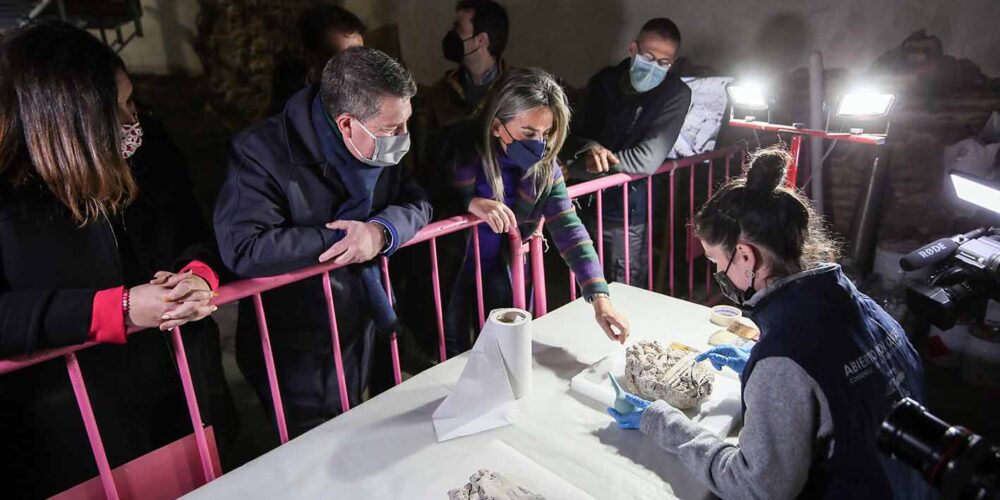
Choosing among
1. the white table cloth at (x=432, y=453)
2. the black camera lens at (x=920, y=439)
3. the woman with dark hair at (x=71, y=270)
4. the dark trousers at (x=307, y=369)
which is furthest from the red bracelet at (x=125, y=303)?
the black camera lens at (x=920, y=439)

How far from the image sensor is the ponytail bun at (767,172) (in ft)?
4.47

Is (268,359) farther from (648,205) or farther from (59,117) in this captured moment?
(648,205)

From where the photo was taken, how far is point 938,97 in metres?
3.30

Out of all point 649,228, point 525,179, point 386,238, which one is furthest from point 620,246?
point 386,238

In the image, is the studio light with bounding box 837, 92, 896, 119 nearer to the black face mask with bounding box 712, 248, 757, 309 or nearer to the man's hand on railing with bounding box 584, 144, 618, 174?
the man's hand on railing with bounding box 584, 144, 618, 174

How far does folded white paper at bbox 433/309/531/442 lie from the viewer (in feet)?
4.98

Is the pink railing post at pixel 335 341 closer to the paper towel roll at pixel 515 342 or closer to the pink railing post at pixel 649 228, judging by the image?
the paper towel roll at pixel 515 342

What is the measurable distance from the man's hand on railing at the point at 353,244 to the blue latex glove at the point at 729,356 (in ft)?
3.23

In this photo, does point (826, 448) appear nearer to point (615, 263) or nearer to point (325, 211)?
point (325, 211)

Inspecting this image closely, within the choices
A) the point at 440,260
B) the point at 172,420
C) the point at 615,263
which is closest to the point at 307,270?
the point at 172,420

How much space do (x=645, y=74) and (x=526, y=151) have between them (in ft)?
4.19

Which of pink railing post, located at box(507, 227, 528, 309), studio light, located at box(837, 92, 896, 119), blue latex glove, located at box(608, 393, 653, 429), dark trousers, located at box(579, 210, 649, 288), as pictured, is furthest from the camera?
dark trousers, located at box(579, 210, 649, 288)

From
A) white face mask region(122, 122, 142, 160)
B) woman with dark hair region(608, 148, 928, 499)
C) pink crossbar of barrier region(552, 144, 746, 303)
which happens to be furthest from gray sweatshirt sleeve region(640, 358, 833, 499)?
white face mask region(122, 122, 142, 160)

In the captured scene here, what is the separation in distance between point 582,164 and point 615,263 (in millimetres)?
642
